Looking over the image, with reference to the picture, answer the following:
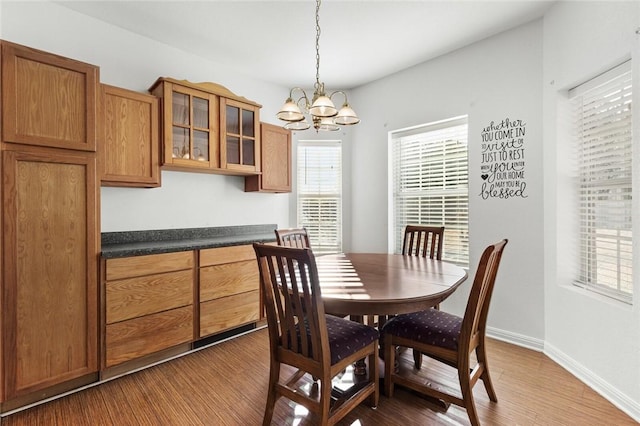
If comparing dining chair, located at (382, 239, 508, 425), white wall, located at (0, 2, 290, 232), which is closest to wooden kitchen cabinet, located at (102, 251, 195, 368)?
white wall, located at (0, 2, 290, 232)

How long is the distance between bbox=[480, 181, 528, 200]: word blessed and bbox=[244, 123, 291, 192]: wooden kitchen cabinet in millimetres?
2039

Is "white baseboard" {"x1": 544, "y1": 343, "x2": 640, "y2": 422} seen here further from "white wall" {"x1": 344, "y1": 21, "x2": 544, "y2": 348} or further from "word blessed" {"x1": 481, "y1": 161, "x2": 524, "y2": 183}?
"word blessed" {"x1": 481, "y1": 161, "x2": 524, "y2": 183}

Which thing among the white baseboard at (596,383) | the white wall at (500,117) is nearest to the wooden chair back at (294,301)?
the white baseboard at (596,383)

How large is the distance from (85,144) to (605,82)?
3487mm

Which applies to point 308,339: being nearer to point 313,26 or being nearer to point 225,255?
point 225,255

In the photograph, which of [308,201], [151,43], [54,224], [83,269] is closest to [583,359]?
[308,201]

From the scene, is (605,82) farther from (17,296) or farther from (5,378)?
(5,378)

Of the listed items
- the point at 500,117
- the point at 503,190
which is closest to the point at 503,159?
the point at 503,190

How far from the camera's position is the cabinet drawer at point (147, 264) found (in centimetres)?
218

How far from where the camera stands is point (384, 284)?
5.74ft

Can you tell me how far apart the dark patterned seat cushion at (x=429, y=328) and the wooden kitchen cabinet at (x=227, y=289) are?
1.47 metres

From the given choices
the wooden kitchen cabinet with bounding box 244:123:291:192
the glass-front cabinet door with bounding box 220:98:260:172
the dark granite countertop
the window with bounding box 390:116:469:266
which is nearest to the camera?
the dark granite countertop

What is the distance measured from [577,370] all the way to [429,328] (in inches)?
52.5

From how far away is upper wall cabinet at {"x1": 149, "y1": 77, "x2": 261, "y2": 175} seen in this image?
2.64 meters
